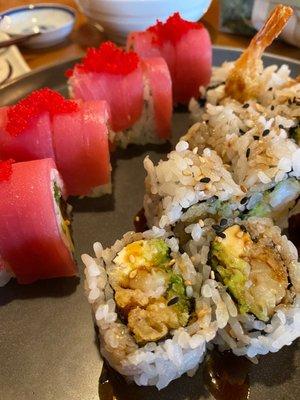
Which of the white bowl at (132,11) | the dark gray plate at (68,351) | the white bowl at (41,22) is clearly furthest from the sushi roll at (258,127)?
the white bowl at (41,22)

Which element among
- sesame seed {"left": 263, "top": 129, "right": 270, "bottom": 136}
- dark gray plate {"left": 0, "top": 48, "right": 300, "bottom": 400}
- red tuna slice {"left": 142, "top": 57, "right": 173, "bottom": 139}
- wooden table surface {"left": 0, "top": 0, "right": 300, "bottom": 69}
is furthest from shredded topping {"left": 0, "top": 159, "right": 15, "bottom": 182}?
wooden table surface {"left": 0, "top": 0, "right": 300, "bottom": 69}

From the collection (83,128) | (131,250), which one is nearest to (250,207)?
(131,250)

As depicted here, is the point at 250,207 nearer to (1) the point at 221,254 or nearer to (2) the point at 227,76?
(1) the point at 221,254

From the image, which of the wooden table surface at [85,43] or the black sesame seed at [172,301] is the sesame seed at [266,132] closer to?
the black sesame seed at [172,301]

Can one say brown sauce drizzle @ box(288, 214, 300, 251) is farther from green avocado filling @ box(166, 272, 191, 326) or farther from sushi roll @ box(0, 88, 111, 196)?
sushi roll @ box(0, 88, 111, 196)

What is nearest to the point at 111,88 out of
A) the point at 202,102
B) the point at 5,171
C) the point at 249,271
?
the point at 202,102

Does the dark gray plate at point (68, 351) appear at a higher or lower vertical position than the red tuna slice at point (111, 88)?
lower
